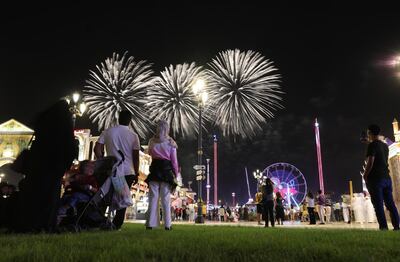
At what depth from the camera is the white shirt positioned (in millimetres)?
6242

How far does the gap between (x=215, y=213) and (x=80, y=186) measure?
35.7 meters

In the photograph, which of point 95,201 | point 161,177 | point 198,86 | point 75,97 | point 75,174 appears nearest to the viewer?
point 95,201

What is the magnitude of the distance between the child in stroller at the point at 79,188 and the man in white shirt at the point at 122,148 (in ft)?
1.64

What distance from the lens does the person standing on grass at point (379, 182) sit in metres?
7.17

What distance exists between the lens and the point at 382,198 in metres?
7.18

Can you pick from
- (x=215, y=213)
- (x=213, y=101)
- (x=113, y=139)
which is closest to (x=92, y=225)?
(x=113, y=139)

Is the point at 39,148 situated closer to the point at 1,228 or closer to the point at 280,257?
the point at 1,228

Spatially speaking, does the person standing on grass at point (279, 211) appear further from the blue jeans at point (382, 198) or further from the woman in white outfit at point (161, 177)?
the woman in white outfit at point (161, 177)

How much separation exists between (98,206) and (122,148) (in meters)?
1.14

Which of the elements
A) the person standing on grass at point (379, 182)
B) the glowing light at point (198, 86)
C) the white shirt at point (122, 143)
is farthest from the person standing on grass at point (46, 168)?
the glowing light at point (198, 86)

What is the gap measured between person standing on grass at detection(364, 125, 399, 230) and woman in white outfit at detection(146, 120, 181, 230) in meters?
4.21

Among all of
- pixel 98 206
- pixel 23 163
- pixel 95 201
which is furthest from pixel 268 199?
pixel 23 163

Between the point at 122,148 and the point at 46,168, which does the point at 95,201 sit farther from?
the point at 122,148

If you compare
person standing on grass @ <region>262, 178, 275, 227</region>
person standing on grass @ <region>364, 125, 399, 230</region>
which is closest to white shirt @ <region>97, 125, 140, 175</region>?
person standing on grass @ <region>364, 125, 399, 230</region>
